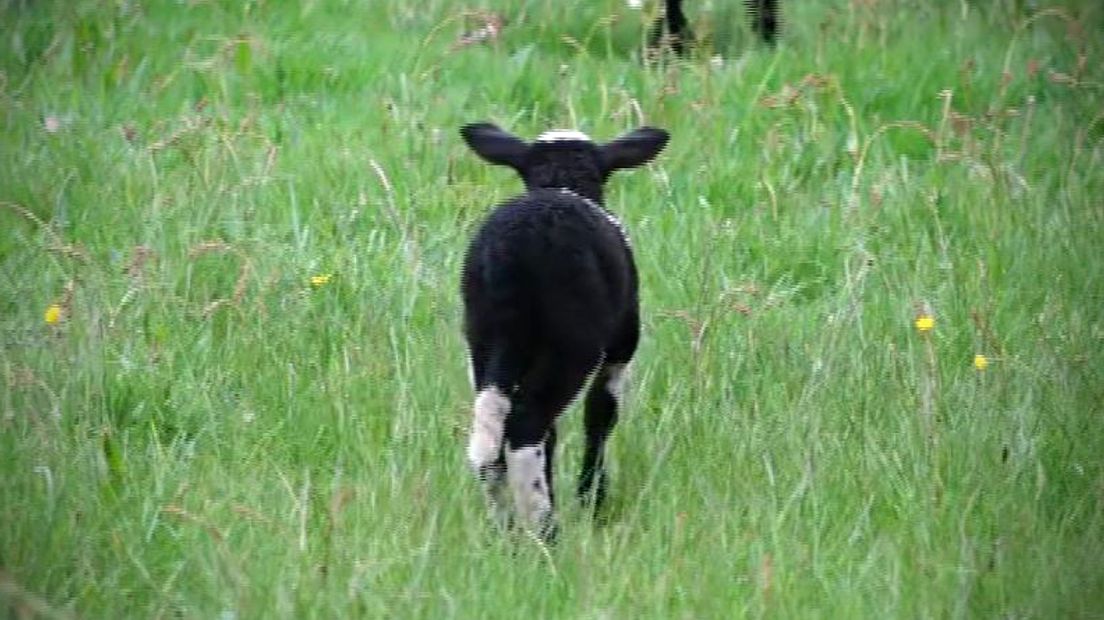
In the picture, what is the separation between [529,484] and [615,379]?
19.2 inches

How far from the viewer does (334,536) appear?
4.02m

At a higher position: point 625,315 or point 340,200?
point 625,315

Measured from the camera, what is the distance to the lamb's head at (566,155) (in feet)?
15.0

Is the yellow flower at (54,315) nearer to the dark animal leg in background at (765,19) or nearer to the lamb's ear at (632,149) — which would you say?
the lamb's ear at (632,149)

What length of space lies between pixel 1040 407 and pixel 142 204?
2.97 meters

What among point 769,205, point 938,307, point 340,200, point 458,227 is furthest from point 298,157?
point 938,307

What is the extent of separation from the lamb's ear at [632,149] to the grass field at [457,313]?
48 centimetres

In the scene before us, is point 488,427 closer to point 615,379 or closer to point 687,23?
point 615,379

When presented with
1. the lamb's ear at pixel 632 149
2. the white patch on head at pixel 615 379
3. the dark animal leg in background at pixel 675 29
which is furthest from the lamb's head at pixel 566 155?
the dark animal leg in background at pixel 675 29

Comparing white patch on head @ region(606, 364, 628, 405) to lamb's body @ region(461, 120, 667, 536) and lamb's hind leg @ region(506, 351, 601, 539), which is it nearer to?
lamb's body @ region(461, 120, 667, 536)

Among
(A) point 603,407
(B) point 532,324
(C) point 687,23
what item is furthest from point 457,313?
(C) point 687,23

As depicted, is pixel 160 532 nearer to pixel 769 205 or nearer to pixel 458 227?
pixel 458 227

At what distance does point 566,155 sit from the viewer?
459 centimetres

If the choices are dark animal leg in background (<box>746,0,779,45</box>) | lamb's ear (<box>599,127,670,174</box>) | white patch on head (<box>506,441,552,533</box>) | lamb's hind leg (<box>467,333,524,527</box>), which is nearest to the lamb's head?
lamb's ear (<box>599,127,670,174</box>)
